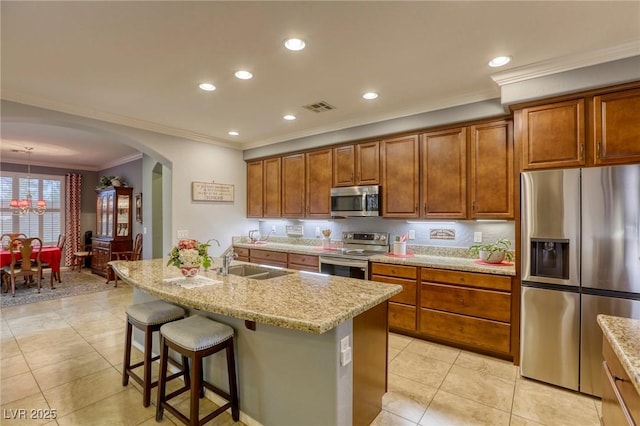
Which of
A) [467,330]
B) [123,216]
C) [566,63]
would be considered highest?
[566,63]

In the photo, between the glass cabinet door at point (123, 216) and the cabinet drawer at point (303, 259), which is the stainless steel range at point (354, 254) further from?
the glass cabinet door at point (123, 216)

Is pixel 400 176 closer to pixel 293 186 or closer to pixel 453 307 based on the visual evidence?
pixel 453 307

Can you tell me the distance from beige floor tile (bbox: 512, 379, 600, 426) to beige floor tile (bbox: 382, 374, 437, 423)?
24.2 inches

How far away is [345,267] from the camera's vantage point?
3.86m

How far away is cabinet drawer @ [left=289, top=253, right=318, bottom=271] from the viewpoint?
4.21m

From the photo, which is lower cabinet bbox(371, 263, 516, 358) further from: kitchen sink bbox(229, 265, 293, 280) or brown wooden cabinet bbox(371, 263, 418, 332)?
kitchen sink bbox(229, 265, 293, 280)

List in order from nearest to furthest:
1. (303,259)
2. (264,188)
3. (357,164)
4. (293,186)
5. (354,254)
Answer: (354,254) < (357,164) < (303,259) < (293,186) < (264,188)

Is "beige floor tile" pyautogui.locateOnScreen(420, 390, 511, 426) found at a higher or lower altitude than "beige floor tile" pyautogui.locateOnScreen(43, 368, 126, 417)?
lower

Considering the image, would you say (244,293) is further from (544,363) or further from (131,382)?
(544,363)

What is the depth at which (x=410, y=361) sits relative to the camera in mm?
2922

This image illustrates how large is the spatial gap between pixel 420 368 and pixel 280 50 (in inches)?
116

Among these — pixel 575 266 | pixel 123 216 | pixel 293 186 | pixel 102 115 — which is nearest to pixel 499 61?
pixel 575 266

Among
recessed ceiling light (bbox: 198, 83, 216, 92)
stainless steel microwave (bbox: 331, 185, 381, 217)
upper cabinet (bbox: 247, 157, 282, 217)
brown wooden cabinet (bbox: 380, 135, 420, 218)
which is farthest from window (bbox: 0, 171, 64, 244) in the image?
brown wooden cabinet (bbox: 380, 135, 420, 218)

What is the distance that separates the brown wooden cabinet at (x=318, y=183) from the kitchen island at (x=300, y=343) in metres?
2.29
